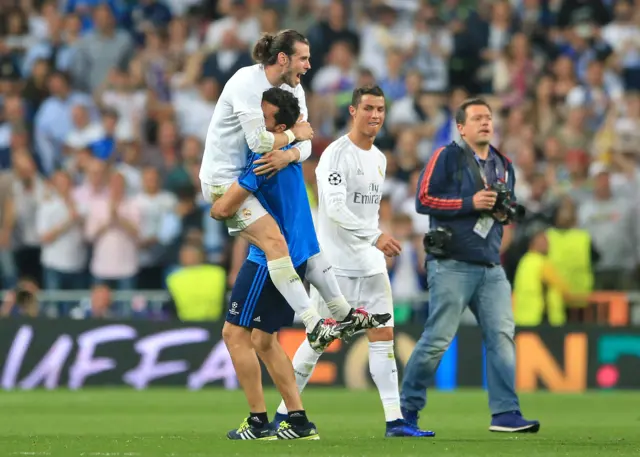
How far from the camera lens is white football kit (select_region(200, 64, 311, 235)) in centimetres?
961

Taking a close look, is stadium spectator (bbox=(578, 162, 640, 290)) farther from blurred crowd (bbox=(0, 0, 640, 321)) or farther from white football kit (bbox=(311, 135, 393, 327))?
white football kit (bbox=(311, 135, 393, 327))

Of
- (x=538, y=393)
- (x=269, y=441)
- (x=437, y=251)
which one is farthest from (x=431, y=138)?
(x=269, y=441)

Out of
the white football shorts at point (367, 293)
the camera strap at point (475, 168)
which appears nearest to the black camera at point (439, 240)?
the camera strap at point (475, 168)

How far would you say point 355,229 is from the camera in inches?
423

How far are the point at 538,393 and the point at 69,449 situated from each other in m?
8.83

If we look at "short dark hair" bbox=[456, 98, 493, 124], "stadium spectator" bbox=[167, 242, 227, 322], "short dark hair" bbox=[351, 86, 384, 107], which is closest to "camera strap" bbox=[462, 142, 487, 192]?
"short dark hair" bbox=[456, 98, 493, 124]

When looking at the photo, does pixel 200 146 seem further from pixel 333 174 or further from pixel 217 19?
pixel 333 174

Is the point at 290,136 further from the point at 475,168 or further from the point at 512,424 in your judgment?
the point at 512,424

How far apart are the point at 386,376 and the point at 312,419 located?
96.5 inches

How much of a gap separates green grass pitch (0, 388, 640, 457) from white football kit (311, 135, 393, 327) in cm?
105

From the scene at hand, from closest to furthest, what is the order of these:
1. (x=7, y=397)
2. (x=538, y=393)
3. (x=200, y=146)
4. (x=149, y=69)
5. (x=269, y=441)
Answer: (x=269, y=441), (x=7, y=397), (x=538, y=393), (x=200, y=146), (x=149, y=69)

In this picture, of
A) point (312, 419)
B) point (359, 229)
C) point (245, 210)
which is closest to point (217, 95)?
point (312, 419)

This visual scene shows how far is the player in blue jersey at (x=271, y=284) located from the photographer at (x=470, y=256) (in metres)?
1.53

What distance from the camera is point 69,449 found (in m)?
9.04
